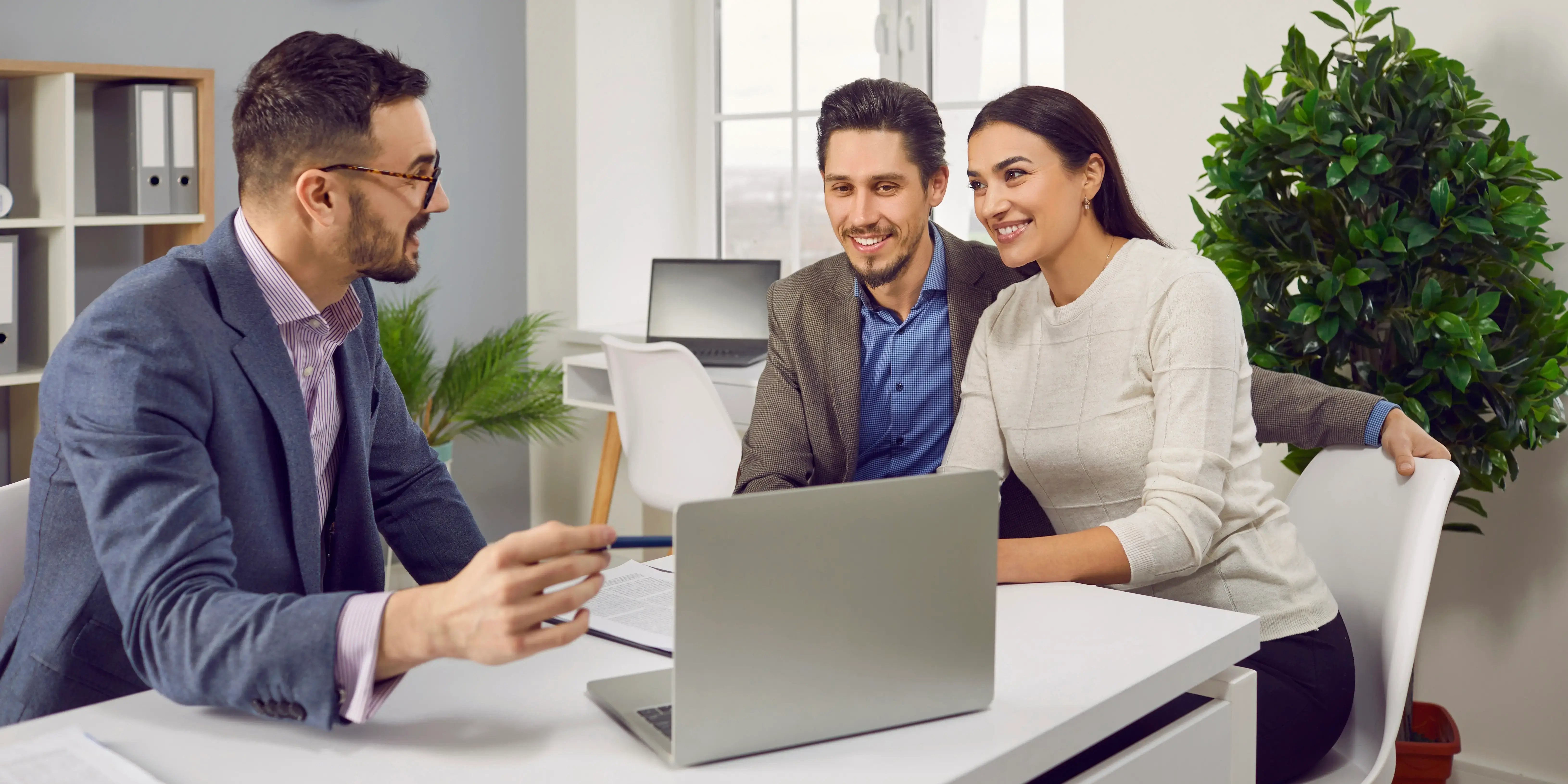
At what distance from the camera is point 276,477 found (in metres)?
1.16

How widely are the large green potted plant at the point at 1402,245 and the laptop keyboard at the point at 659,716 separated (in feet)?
5.04

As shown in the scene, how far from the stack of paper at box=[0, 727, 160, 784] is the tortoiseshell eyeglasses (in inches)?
22.9

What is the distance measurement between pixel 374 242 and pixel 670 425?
1565mm

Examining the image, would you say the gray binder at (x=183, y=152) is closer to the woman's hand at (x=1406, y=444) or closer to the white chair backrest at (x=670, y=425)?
the white chair backrest at (x=670, y=425)

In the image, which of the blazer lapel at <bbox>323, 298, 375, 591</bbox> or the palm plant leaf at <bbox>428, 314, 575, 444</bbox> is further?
the palm plant leaf at <bbox>428, 314, 575, 444</bbox>

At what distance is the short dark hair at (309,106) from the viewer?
1.25 metres

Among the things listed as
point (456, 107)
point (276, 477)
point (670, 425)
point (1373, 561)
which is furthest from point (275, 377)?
point (456, 107)

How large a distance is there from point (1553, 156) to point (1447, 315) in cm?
54

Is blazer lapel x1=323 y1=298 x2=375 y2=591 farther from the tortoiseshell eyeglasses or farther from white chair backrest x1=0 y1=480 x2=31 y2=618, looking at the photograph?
white chair backrest x1=0 y1=480 x2=31 y2=618

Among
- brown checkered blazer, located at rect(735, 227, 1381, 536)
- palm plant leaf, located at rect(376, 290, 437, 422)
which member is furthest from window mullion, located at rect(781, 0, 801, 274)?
brown checkered blazer, located at rect(735, 227, 1381, 536)

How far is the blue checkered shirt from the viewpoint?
6.21ft

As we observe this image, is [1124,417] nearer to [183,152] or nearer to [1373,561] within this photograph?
[1373,561]

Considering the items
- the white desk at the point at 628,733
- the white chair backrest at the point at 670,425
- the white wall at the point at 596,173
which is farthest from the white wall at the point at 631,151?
the white desk at the point at 628,733

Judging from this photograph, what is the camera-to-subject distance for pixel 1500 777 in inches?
101
